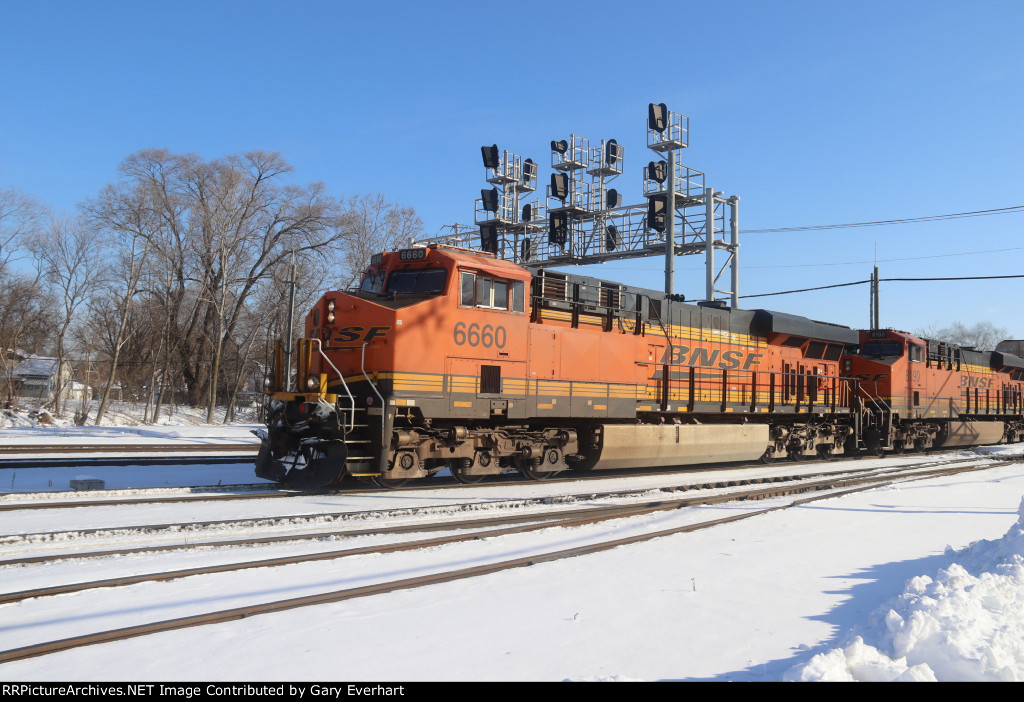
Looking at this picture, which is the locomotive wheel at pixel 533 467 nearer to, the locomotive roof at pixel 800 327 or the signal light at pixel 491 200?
the locomotive roof at pixel 800 327

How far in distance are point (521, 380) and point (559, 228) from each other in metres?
19.0

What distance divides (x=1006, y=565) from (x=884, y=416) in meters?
18.1

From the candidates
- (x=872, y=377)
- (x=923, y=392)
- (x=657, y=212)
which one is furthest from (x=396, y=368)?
(x=923, y=392)

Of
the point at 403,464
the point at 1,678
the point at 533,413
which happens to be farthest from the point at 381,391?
the point at 1,678

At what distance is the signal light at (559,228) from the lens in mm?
30688

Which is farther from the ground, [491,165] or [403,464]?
[491,165]

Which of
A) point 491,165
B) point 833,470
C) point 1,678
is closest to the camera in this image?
point 1,678

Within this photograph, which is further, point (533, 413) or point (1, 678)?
point (533, 413)

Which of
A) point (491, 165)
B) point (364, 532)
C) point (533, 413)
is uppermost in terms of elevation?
point (491, 165)

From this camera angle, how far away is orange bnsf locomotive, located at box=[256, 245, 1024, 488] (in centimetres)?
1130

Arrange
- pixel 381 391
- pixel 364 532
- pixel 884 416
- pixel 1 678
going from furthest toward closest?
pixel 884 416 < pixel 381 391 < pixel 364 532 < pixel 1 678

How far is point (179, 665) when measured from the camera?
420cm

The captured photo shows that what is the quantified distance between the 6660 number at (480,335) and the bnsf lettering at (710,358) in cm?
496

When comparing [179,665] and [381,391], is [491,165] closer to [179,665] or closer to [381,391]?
[381,391]
